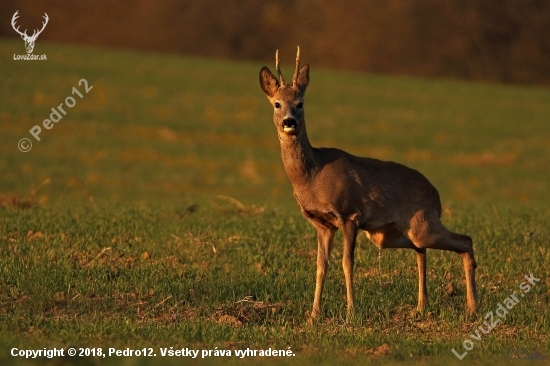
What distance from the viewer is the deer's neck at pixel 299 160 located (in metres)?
9.91

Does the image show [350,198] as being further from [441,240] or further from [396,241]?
[441,240]

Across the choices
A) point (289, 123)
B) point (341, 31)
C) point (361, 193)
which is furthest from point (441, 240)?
point (341, 31)

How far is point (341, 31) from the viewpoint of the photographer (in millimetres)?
60750

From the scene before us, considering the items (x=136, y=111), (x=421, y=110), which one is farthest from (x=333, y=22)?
(x=136, y=111)

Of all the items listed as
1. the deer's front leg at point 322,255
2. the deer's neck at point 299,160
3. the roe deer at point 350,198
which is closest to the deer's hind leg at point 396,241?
the roe deer at point 350,198

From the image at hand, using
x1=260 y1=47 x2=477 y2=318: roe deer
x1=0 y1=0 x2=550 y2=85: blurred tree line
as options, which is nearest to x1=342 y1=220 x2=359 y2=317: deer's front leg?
x1=260 y1=47 x2=477 y2=318: roe deer

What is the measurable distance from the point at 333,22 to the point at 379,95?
60.1 ft

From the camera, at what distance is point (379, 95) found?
44.3 metres

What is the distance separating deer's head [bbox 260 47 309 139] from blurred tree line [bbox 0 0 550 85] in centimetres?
4657

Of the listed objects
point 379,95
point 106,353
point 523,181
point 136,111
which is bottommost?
point 106,353

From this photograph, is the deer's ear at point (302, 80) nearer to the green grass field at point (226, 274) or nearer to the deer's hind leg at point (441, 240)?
the deer's hind leg at point (441, 240)

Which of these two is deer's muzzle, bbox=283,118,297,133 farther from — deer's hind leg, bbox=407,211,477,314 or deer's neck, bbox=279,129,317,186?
deer's hind leg, bbox=407,211,477,314

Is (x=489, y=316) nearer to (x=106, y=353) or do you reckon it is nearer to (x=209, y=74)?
(x=106, y=353)

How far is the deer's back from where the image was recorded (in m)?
9.80
